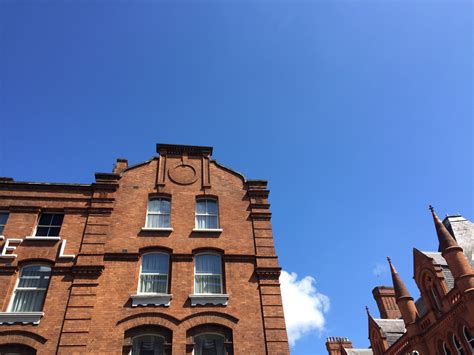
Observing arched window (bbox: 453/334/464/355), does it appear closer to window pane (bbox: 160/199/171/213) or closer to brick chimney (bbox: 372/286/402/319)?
window pane (bbox: 160/199/171/213)

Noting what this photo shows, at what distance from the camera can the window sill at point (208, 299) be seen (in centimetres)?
1522

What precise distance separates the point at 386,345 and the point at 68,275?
2799 centimetres

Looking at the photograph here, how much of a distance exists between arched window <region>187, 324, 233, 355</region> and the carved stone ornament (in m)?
7.87

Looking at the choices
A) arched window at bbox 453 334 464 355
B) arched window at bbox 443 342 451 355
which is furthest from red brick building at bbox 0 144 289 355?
arched window at bbox 443 342 451 355

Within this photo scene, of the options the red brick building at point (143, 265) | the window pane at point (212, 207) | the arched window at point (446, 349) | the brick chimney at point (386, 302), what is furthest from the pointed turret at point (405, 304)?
the window pane at point (212, 207)

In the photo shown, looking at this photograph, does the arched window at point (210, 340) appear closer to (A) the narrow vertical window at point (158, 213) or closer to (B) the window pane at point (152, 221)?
(A) the narrow vertical window at point (158, 213)

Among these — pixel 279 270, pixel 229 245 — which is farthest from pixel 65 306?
pixel 279 270

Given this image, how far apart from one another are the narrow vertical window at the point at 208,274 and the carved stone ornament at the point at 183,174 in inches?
182

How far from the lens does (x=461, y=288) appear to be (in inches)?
816

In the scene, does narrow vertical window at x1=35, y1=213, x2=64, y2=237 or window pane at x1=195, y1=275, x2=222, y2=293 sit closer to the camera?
window pane at x1=195, y1=275, x2=222, y2=293

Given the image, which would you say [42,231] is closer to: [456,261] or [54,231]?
[54,231]

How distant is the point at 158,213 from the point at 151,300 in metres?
4.79

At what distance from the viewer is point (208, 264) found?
16.9m

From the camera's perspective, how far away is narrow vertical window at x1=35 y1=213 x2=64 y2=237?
685 inches
